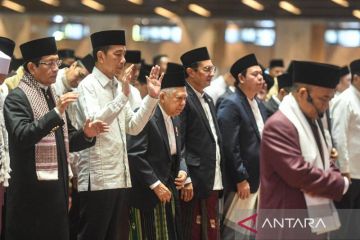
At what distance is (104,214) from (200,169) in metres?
1.17

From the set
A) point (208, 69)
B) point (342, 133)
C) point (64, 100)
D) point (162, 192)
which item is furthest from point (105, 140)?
point (342, 133)

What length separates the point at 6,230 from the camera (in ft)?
19.4

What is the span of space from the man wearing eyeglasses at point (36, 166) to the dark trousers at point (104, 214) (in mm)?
381

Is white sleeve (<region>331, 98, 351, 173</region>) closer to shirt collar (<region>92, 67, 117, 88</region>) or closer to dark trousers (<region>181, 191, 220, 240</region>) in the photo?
dark trousers (<region>181, 191, 220, 240</region>)

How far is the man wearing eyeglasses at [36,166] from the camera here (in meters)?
5.83

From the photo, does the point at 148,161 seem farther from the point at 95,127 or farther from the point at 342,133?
the point at 342,133

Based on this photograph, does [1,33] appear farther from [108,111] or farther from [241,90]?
[108,111]

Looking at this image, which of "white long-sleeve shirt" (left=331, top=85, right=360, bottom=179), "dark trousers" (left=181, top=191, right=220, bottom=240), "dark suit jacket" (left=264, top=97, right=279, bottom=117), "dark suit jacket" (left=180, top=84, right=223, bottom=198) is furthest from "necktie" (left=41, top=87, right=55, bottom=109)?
"dark suit jacket" (left=264, top=97, right=279, bottom=117)

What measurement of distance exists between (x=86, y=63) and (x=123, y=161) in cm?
255

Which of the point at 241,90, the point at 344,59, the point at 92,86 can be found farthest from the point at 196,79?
the point at 344,59

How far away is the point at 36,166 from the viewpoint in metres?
5.82

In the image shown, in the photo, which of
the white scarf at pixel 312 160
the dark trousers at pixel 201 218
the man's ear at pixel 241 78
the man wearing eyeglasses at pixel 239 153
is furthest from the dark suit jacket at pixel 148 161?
the white scarf at pixel 312 160

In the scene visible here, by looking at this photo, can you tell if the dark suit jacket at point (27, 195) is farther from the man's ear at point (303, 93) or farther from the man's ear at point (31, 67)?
the man's ear at point (303, 93)

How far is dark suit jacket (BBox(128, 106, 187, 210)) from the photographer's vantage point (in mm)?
6609
